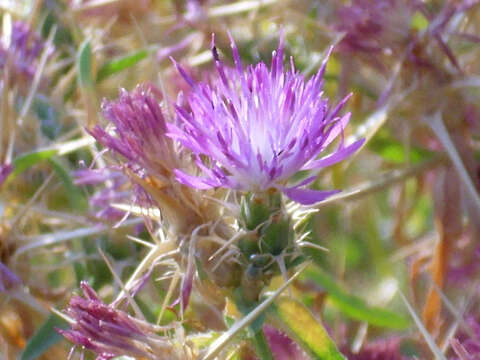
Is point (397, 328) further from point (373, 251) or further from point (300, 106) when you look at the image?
point (300, 106)

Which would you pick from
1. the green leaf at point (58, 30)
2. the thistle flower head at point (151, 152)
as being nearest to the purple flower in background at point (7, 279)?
the thistle flower head at point (151, 152)

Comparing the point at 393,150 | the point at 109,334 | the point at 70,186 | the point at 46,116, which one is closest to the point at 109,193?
the point at 70,186

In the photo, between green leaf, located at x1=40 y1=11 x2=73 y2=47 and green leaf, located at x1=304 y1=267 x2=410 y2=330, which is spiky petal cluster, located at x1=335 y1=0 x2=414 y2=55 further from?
green leaf, located at x1=40 y1=11 x2=73 y2=47

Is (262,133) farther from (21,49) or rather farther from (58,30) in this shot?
(58,30)

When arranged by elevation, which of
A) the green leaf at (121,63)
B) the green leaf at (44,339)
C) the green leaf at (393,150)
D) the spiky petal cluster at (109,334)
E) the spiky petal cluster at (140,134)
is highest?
the spiky petal cluster at (140,134)

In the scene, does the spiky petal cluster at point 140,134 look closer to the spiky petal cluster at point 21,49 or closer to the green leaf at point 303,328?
the green leaf at point 303,328

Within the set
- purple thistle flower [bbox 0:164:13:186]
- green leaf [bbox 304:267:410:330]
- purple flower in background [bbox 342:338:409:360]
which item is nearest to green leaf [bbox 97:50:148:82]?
purple thistle flower [bbox 0:164:13:186]
